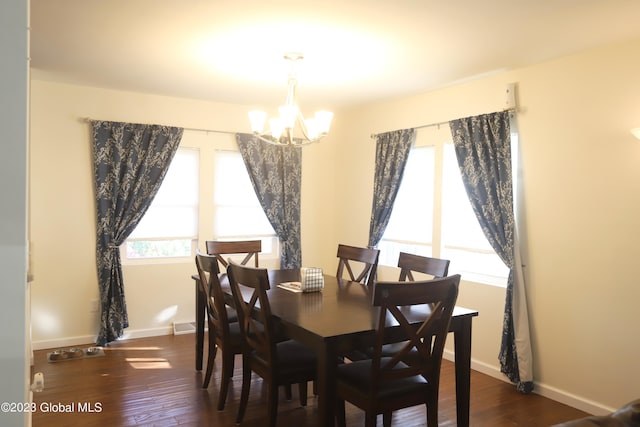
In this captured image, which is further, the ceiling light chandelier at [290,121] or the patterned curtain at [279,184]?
the patterned curtain at [279,184]

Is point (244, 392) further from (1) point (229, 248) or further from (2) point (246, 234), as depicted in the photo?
(2) point (246, 234)

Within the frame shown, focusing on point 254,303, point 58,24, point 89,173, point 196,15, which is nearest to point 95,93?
point 89,173

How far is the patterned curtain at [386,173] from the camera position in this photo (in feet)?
15.3

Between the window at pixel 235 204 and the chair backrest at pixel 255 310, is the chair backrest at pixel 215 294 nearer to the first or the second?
the chair backrest at pixel 255 310

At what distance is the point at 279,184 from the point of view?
211 inches

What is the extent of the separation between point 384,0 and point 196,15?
3.59 ft

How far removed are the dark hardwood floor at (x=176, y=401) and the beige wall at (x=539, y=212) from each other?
0.37 m

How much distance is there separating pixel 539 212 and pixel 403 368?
1915 mm

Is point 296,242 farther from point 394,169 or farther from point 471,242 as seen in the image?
point 471,242

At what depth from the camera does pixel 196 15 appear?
2.66m

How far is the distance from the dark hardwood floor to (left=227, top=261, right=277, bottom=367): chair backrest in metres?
0.55

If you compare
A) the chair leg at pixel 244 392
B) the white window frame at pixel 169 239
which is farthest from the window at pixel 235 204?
the chair leg at pixel 244 392

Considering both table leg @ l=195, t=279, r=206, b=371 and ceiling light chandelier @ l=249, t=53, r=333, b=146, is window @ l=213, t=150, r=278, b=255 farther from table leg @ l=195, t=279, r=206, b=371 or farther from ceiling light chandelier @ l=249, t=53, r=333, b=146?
ceiling light chandelier @ l=249, t=53, r=333, b=146

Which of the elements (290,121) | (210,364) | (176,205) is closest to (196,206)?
(176,205)
